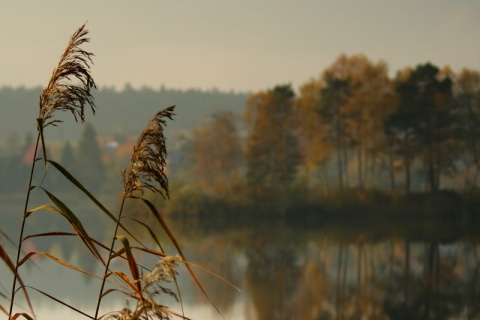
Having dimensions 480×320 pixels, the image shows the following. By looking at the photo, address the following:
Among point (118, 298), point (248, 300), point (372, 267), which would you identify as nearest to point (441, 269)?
point (372, 267)

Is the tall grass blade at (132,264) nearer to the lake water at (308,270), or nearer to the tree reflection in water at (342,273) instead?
the lake water at (308,270)

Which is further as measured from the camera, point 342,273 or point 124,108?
point 124,108

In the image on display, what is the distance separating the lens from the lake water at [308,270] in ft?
30.0

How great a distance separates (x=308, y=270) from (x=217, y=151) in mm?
13398

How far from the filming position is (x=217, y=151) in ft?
84.4

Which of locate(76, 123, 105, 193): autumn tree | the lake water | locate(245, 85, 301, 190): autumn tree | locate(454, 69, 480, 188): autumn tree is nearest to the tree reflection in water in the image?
the lake water

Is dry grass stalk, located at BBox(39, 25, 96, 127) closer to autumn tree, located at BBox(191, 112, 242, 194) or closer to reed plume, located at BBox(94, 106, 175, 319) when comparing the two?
reed plume, located at BBox(94, 106, 175, 319)

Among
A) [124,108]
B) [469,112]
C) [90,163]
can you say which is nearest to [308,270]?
[469,112]

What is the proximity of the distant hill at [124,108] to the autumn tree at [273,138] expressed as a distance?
29.2m

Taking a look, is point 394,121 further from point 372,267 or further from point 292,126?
point 372,267

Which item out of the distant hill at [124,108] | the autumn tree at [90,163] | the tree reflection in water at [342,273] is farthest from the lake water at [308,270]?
the distant hill at [124,108]

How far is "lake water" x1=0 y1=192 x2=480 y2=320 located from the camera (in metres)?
9.16

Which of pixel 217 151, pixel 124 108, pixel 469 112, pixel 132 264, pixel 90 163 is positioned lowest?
pixel 90 163

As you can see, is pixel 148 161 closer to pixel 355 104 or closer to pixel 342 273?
pixel 342 273
